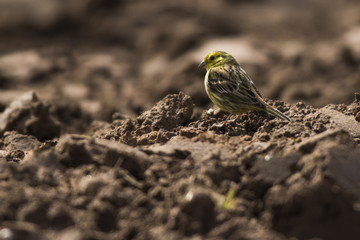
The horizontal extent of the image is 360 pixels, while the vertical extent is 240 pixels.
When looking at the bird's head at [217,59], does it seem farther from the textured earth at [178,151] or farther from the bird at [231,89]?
the textured earth at [178,151]

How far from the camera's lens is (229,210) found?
3914 millimetres

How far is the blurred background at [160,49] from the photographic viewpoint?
1094 centimetres

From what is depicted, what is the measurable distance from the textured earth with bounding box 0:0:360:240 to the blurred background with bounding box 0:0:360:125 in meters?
0.05

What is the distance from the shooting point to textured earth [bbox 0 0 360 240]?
3.85 meters

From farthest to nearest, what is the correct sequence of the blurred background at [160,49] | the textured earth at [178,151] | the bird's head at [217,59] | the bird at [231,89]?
the blurred background at [160,49] → the bird's head at [217,59] → the bird at [231,89] → the textured earth at [178,151]

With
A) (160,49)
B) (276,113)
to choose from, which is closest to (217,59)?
(276,113)

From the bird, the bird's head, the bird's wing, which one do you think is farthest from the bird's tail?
the bird's head

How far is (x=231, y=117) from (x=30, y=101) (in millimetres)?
2809

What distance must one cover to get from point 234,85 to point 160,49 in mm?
6893

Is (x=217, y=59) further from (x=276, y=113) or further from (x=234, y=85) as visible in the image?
(x=276, y=113)

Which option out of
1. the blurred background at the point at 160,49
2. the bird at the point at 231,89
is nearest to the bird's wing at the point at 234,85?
the bird at the point at 231,89

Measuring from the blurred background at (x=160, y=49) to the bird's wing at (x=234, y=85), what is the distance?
3.23 meters

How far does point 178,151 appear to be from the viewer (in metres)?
4.64

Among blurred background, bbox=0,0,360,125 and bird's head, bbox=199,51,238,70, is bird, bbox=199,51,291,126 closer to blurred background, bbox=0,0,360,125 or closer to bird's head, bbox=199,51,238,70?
bird's head, bbox=199,51,238,70
